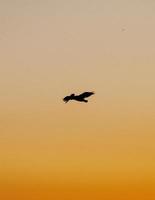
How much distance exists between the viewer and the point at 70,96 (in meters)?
22.2

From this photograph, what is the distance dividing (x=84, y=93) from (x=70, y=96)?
193 centimetres

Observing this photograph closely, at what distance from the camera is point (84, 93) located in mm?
21031
